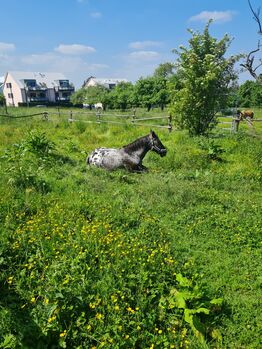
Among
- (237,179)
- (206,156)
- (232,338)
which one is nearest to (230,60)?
(206,156)

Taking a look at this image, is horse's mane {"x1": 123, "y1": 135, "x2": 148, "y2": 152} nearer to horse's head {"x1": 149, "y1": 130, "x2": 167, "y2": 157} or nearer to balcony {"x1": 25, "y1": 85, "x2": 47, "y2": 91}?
horse's head {"x1": 149, "y1": 130, "x2": 167, "y2": 157}

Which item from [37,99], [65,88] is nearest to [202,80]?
[37,99]

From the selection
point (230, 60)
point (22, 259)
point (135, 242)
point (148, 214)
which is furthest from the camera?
point (230, 60)

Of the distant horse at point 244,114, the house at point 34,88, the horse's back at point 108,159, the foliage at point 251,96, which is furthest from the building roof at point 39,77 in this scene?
the horse's back at point 108,159

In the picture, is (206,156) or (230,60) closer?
(206,156)

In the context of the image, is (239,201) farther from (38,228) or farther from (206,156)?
(38,228)

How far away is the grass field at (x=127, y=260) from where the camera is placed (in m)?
3.42

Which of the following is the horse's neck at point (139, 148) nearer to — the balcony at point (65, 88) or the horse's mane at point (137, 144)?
the horse's mane at point (137, 144)

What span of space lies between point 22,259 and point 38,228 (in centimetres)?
65

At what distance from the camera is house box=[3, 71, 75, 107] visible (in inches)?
3022

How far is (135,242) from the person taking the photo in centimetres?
491

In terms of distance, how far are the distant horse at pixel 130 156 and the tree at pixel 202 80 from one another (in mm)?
4623

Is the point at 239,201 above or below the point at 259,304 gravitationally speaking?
above

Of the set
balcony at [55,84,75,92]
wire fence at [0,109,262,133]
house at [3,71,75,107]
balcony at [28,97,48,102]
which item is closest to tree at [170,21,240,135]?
wire fence at [0,109,262,133]
